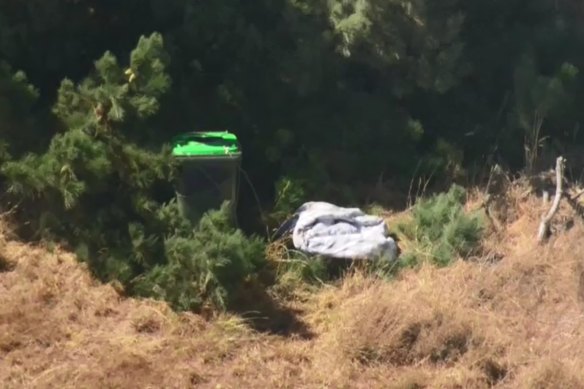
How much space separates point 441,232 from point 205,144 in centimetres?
146

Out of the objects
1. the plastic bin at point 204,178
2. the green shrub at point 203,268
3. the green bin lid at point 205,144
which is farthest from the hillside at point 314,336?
the green bin lid at point 205,144

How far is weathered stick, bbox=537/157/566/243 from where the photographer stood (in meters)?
6.62

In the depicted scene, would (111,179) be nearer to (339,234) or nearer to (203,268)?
(203,268)

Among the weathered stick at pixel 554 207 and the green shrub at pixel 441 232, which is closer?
the green shrub at pixel 441 232

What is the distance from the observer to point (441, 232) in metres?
6.50

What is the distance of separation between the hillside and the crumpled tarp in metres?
0.16

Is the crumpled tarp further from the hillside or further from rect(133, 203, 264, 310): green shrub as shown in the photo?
rect(133, 203, 264, 310): green shrub

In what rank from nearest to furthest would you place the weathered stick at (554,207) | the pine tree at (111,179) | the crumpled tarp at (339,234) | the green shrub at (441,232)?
the pine tree at (111,179), the crumpled tarp at (339,234), the green shrub at (441,232), the weathered stick at (554,207)

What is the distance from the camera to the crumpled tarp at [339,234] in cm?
628

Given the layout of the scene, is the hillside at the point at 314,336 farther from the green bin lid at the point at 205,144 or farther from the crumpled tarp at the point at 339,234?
the green bin lid at the point at 205,144

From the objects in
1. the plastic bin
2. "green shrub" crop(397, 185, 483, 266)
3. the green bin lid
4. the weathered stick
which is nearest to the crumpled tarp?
"green shrub" crop(397, 185, 483, 266)

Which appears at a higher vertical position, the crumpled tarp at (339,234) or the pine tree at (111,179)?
the pine tree at (111,179)

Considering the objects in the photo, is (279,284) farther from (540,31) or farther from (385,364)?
(540,31)

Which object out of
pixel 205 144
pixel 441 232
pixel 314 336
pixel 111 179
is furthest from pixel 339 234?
pixel 111 179
